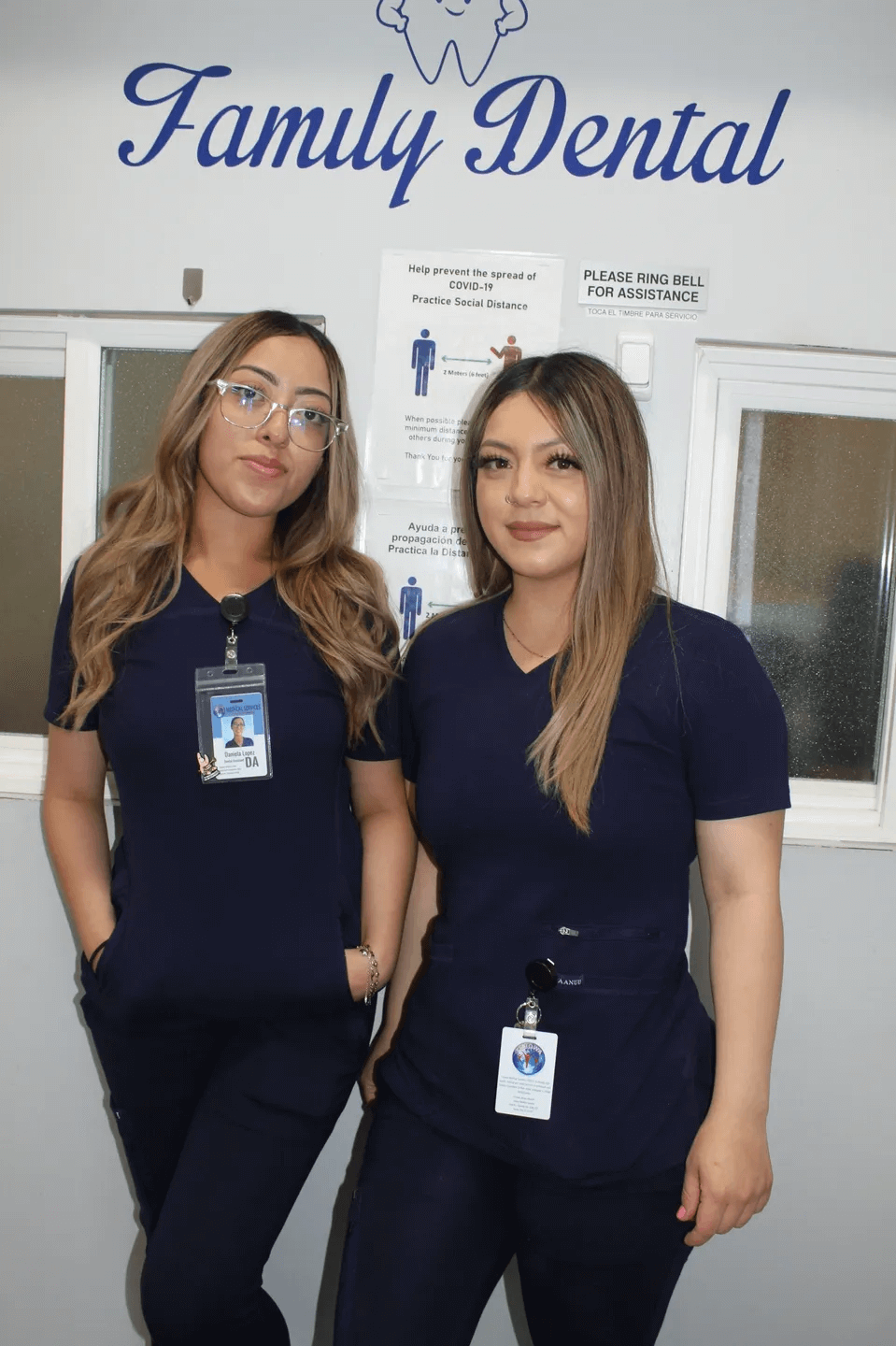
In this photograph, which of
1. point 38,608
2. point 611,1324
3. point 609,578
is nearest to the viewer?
point 611,1324

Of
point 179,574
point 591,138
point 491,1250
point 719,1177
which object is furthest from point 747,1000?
point 591,138

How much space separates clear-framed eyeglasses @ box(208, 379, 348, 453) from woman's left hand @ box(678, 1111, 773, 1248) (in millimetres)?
1169

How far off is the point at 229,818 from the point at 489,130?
1440 millimetres

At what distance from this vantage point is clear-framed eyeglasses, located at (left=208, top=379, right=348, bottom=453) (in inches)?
57.7

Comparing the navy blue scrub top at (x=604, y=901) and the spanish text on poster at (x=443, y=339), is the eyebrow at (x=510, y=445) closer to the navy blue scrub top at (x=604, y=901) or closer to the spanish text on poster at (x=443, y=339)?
the navy blue scrub top at (x=604, y=901)

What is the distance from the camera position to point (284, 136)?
1884 mm

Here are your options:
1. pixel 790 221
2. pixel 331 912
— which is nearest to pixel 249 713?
pixel 331 912

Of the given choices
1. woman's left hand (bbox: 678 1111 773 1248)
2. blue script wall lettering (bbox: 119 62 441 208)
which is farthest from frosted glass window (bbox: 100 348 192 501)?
woman's left hand (bbox: 678 1111 773 1248)

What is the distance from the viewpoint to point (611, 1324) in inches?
47.9

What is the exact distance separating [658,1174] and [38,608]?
5.60 ft

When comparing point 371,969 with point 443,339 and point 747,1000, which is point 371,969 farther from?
point 443,339

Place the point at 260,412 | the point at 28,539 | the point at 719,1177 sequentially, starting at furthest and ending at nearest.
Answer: the point at 28,539 < the point at 260,412 < the point at 719,1177

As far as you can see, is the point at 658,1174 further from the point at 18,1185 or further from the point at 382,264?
the point at 382,264

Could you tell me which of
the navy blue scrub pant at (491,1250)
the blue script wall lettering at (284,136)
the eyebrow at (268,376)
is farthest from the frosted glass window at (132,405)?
the navy blue scrub pant at (491,1250)
